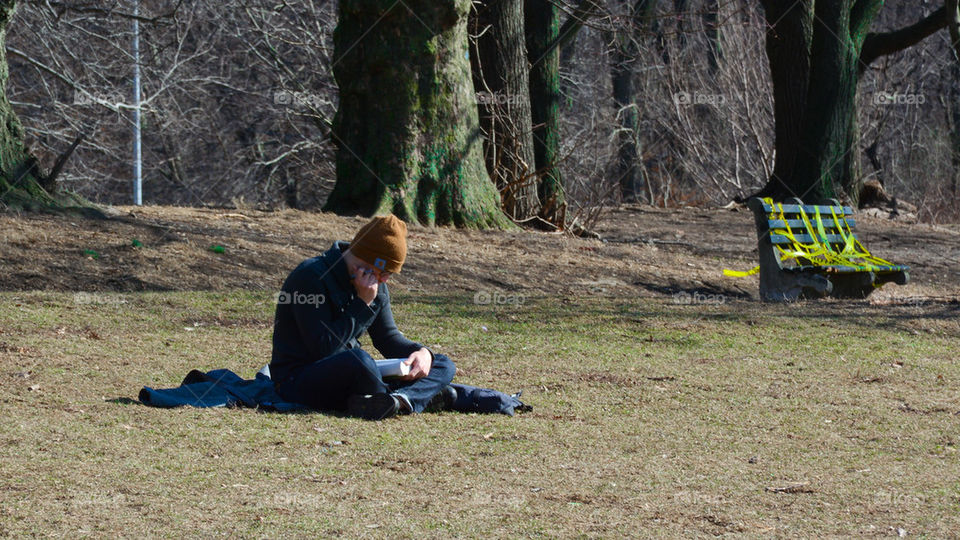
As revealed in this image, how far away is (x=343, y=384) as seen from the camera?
5.40m

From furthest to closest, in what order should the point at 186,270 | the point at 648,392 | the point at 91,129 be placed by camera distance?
the point at 91,129, the point at 186,270, the point at 648,392

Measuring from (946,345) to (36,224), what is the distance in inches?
300

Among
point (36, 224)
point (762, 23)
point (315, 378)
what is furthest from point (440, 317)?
point (762, 23)

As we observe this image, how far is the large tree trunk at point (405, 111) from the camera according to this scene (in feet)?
37.8

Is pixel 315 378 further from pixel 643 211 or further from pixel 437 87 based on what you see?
pixel 643 211

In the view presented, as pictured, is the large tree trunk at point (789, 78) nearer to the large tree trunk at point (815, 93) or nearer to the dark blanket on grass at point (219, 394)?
the large tree trunk at point (815, 93)

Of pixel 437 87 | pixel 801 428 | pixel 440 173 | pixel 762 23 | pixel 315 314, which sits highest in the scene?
pixel 762 23

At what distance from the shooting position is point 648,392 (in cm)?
642
